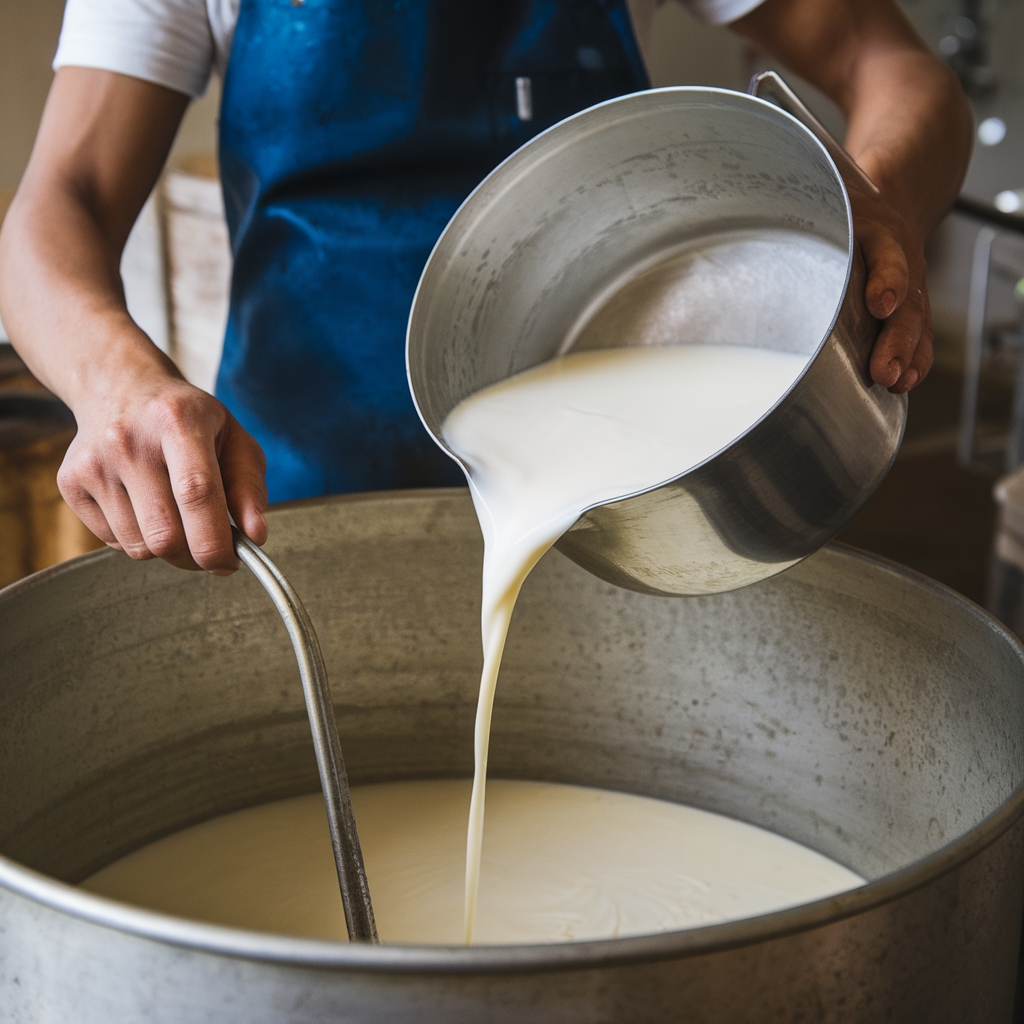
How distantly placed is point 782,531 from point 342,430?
478mm

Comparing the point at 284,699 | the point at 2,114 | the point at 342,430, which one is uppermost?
the point at 2,114

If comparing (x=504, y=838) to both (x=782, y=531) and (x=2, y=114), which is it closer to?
(x=782, y=531)

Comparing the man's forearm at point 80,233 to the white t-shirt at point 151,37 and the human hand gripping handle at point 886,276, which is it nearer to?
the white t-shirt at point 151,37

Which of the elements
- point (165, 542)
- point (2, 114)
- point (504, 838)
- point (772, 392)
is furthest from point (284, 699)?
point (2, 114)

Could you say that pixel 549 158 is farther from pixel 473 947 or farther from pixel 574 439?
pixel 473 947

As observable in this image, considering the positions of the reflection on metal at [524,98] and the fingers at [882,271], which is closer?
the fingers at [882,271]

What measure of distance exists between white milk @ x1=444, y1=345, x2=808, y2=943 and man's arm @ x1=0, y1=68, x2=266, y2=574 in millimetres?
144

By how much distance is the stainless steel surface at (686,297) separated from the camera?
0.58m

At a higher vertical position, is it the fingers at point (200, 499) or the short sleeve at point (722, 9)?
the short sleeve at point (722, 9)

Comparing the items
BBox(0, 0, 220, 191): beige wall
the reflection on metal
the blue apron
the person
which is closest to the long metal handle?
the person

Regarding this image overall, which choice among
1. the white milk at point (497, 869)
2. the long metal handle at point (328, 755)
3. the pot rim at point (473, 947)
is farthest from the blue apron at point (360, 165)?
the pot rim at point (473, 947)

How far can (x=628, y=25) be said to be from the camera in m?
0.98

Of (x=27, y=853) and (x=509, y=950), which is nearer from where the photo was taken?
(x=509, y=950)

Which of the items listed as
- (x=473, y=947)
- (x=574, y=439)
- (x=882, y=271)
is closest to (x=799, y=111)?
(x=882, y=271)
